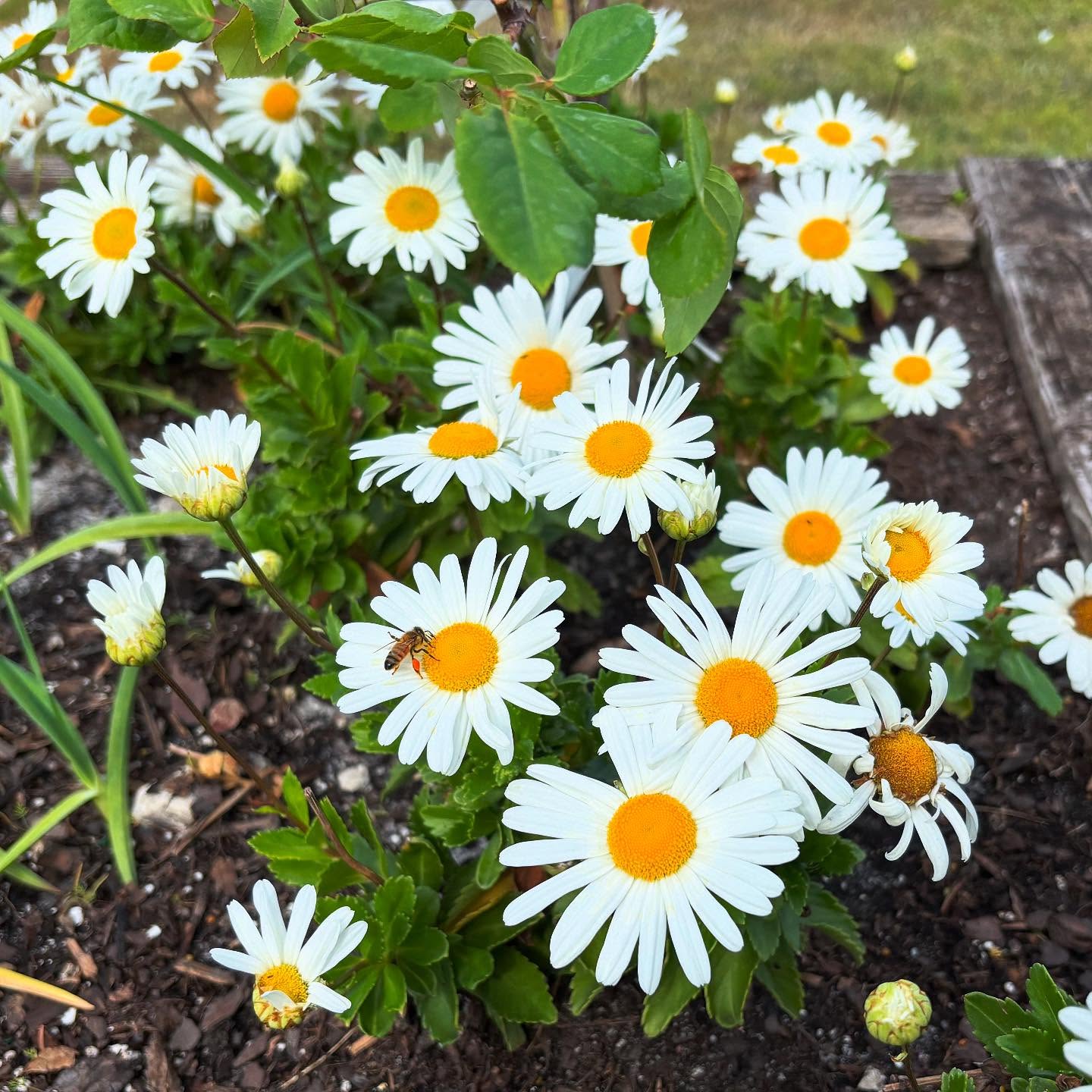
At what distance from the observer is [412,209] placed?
1.42m

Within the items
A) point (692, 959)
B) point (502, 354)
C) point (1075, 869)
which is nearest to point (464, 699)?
point (692, 959)

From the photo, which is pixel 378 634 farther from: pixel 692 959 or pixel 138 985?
pixel 138 985

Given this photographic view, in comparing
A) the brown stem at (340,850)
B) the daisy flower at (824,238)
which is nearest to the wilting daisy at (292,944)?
the brown stem at (340,850)

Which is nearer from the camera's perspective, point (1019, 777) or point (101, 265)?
point (101, 265)

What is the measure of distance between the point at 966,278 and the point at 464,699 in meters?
1.81

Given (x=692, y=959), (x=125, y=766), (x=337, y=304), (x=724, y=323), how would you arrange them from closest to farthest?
(x=692, y=959) → (x=125, y=766) → (x=337, y=304) → (x=724, y=323)

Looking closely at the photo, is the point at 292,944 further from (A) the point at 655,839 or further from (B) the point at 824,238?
(B) the point at 824,238

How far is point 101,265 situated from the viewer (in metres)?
1.25

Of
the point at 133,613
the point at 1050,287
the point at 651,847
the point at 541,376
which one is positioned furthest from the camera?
the point at 1050,287

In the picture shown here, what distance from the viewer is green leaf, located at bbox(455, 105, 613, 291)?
0.59m

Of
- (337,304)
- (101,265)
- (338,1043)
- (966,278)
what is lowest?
(338,1043)

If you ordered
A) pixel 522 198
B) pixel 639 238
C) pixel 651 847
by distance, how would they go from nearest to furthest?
pixel 522 198, pixel 651 847, pixel 639 238

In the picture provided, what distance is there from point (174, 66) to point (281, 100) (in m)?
0.18

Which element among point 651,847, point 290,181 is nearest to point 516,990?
point 651,847
